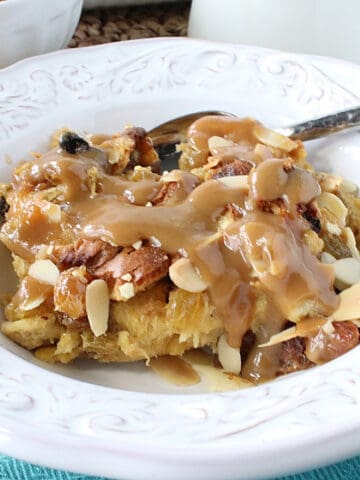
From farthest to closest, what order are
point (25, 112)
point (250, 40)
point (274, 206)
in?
1. point (250, 40)
2. point (25, 112)
3. point (274, 206)

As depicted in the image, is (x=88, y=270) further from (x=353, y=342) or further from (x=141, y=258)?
(x=353, y=342)

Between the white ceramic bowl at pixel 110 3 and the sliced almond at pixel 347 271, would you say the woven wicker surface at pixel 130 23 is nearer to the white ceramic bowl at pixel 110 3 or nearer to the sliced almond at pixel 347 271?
the white ceramic bowl at pixel 110 3

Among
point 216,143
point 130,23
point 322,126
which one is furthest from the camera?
point 130,23

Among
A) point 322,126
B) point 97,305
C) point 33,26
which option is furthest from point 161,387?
point 33,26

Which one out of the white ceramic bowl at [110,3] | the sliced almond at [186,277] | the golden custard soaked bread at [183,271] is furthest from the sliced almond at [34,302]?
the white ceramic bowl at [110,3]

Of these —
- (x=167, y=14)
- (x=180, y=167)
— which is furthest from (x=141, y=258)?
(x=167, y=14)

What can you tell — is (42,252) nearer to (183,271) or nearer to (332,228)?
(183,271)

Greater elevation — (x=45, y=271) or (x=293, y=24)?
(x=293, y=24)

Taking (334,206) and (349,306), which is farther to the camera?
(334,206)
